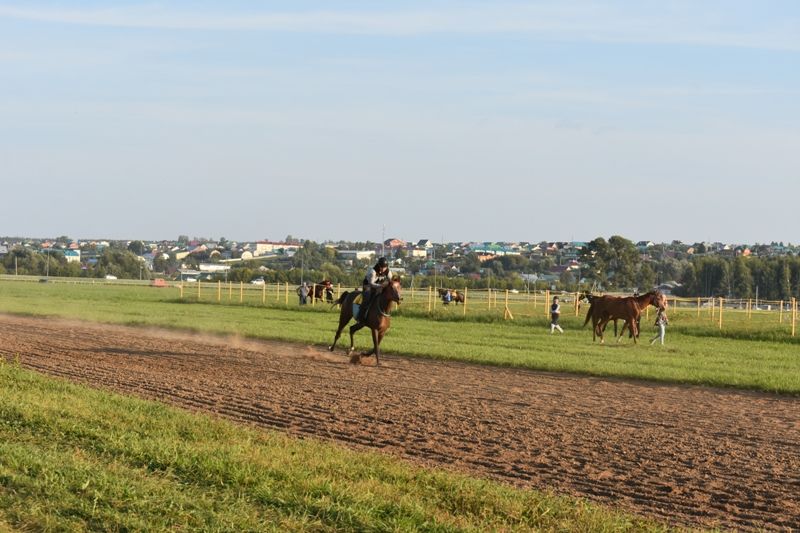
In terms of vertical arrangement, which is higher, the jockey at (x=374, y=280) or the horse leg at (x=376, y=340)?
the jockey at (x=374, y=280)

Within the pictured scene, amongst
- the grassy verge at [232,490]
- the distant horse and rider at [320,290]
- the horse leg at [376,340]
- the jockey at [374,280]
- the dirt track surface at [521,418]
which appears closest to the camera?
the grassy verge at [232,490]

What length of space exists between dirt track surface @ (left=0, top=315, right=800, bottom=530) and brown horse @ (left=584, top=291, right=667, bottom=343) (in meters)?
9.91

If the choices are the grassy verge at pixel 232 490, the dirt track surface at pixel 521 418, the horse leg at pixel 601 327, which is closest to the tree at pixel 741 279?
the horse leg at pixel 601 327

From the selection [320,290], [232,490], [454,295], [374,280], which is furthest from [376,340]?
[454,295]

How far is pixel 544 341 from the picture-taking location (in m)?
33.8

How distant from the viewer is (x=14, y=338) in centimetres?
2997

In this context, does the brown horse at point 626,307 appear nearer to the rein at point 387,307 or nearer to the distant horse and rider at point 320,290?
the rein at point 387,307

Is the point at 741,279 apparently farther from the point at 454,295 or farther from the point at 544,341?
the point at 544,341

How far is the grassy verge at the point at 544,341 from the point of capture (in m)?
24.5

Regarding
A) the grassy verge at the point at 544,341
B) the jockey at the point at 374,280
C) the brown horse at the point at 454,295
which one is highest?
the jockey at the point at 374,280

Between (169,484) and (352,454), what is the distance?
2.68 meters

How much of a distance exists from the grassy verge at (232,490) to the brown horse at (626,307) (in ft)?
74.6

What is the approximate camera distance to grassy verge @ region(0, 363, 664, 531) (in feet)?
26.7

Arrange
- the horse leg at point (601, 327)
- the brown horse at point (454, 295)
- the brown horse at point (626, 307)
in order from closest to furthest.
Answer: the brown horse at point (626, 307) → the horse leg at point (601, 327) → the brown horse at point (454, 295)
